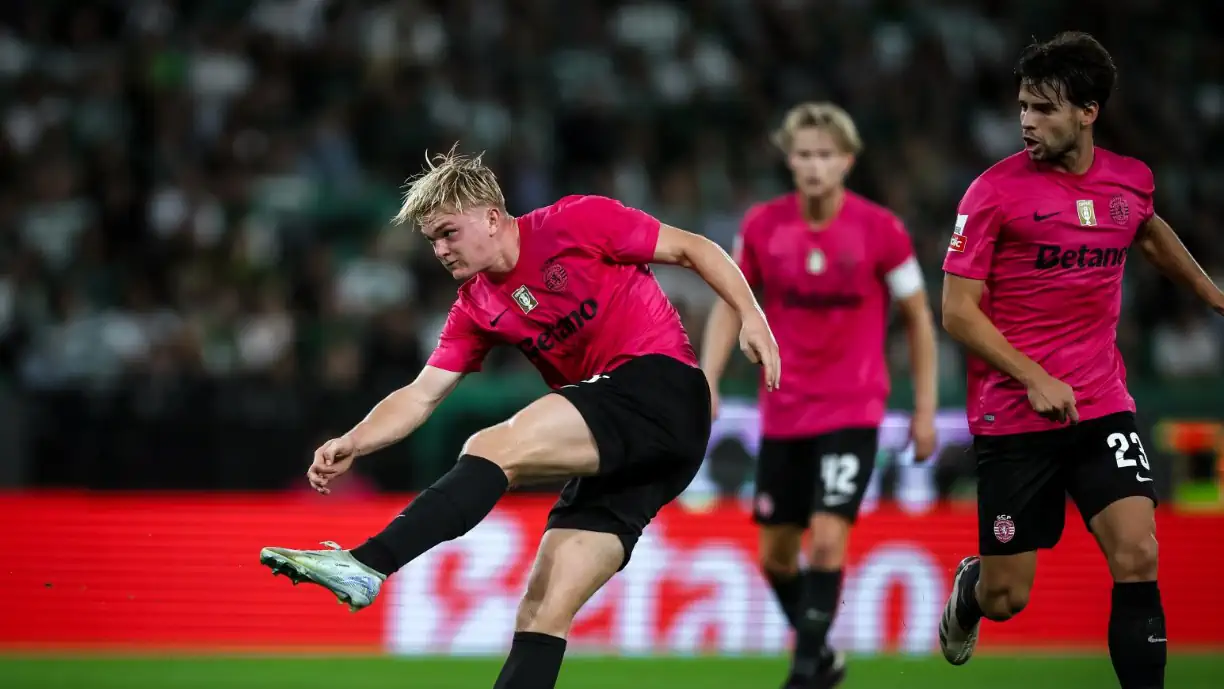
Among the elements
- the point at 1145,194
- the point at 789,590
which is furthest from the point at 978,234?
the point at 789,590

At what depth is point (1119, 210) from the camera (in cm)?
568

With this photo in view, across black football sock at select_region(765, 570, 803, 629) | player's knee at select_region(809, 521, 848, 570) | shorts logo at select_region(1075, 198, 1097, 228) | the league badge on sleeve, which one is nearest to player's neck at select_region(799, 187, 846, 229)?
player's knee at select_region(809, 521, 848, 570)

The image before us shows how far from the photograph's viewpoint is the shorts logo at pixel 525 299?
5.47 m

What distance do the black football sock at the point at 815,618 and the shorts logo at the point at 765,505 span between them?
16.0 inches

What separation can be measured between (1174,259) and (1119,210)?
367 millimetres

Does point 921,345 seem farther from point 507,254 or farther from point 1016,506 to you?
point 507,254

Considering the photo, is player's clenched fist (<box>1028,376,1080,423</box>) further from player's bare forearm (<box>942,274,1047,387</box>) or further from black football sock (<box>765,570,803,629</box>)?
black football sock (<box>765,570,803,629</box>)

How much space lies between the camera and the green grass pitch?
8266 mm

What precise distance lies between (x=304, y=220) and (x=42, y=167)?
231 centimetres

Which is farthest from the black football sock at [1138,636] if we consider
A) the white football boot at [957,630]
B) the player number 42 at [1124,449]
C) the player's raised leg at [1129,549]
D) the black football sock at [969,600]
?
the white football boot at [957,630]

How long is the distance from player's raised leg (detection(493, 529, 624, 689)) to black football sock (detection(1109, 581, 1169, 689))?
1774mm

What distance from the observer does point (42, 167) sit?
44.8 ft

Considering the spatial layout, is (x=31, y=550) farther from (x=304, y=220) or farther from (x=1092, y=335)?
(x=1092, y=335)

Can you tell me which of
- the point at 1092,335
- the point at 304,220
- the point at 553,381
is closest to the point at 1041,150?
the point at 1092,335
